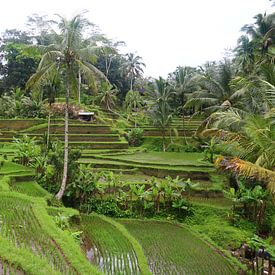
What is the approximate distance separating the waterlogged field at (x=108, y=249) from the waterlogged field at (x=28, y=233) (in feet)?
4.40

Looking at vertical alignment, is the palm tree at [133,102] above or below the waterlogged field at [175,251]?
above

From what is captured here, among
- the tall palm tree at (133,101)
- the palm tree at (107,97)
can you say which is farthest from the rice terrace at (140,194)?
the palm tree at (107,97)

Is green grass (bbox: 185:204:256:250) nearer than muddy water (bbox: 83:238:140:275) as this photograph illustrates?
No

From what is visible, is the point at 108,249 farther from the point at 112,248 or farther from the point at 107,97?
the point at 107,97

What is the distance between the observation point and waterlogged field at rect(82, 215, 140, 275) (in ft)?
23.0

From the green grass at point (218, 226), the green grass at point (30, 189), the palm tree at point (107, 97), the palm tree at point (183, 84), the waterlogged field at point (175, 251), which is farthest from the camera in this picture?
the palm tree at point (107, 97)

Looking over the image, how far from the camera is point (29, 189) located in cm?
1099

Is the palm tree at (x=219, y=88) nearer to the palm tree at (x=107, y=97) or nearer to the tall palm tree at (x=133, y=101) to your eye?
the tall palm tree at (x=133, y=101)

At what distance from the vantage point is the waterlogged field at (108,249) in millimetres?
7014

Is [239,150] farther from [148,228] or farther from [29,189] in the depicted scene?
[29,189]

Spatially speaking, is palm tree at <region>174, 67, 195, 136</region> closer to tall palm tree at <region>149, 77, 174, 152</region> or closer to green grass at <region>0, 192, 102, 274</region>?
tall palm tree at <region>149, 77, 174, 152</region>

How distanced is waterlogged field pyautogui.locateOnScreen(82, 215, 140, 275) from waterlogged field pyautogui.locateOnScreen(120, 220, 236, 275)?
51 centimetres

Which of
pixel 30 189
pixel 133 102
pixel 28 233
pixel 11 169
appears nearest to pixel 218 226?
pixel 28 233

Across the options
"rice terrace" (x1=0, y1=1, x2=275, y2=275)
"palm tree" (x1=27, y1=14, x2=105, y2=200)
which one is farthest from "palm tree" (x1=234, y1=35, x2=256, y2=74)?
"palm tree" (x1=27, y1=14, x2=105, y2=200)
